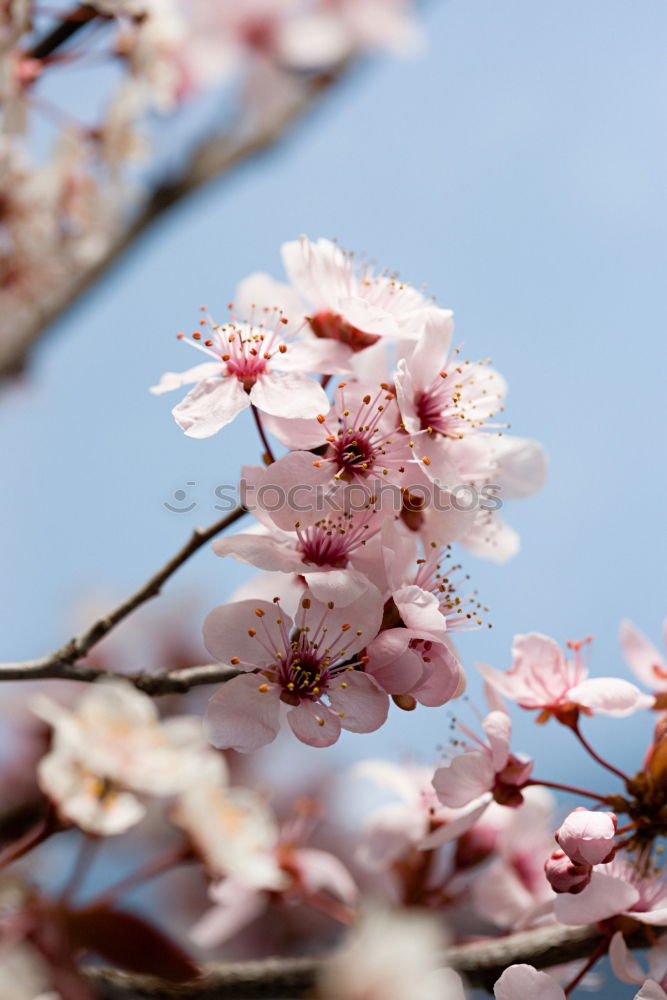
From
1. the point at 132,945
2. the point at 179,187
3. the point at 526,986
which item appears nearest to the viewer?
the point at 132,945

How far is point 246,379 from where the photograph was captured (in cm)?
104

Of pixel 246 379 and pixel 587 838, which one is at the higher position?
pixel 246 379

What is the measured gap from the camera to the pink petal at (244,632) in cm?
97

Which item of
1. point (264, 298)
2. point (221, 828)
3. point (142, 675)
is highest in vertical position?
point (264, 298)

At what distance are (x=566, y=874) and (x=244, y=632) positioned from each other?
40 centimetres

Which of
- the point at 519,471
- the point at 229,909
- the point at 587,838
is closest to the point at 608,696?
the point at 587,838

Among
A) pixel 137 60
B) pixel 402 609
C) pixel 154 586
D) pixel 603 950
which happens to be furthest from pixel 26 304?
pixel 603 950

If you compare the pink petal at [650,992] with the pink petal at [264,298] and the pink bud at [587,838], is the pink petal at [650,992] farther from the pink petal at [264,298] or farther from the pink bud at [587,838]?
the pink petal at [264,298]

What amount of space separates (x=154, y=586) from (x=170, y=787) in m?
0.27

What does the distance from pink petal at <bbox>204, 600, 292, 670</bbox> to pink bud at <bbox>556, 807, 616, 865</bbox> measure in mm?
331

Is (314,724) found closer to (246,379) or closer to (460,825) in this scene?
(460,825)

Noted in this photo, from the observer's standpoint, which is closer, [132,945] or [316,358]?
[132,945]

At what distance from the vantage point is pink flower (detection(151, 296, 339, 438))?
3.23ft

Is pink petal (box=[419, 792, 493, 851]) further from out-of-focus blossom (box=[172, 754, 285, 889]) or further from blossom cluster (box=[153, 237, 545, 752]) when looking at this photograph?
out-of-focus blossom (box=[172, 754, 285, 889])
